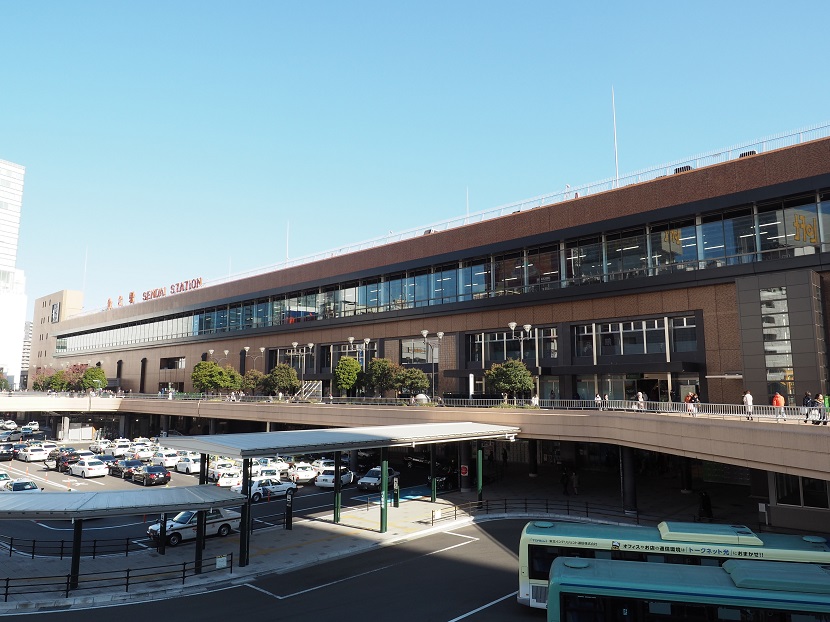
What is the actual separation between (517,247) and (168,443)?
1353 inches

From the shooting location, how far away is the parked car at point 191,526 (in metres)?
27.5

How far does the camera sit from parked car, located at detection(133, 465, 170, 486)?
44781mm

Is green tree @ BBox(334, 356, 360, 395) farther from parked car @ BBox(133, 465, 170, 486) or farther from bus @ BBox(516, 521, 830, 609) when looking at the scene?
bus @ BBox(516, 521, 830, 609)

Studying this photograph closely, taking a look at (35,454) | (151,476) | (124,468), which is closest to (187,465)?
(124,468)

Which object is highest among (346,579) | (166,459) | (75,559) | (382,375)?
(382,375)

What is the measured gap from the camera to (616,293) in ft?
149

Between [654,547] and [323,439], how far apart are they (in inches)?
637

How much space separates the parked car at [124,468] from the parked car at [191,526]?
2186 centimetres

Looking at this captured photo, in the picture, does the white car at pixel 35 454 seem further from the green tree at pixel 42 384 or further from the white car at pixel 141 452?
the green tree at pixel 42 384

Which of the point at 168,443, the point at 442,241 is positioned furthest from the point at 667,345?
the point at 168,443

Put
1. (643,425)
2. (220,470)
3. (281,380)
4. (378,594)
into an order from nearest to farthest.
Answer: (378,594)
(643,425)
(220,470)
(281,380)

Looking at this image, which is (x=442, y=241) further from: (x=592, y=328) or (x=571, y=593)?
(x=571, y=593)

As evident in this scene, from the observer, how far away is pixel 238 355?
82.9 m

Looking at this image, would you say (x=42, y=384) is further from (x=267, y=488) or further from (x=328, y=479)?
(x=267, y=488)
